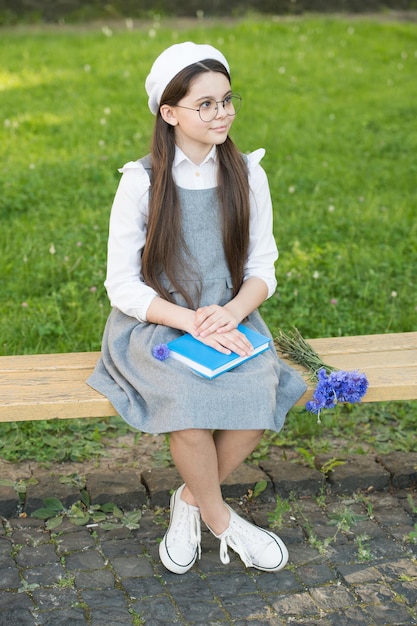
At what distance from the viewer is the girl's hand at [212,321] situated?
2.99 m

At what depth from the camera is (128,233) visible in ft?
10.3

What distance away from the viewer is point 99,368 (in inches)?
123

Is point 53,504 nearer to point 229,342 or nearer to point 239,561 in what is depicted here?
point 239,561

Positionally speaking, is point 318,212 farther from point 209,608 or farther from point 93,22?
point 93,22

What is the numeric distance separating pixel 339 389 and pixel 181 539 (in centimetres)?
71

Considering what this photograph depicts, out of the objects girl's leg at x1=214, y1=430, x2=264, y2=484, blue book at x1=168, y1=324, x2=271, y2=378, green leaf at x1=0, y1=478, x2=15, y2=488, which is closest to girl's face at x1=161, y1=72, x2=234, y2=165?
blue book at x1=168, y1=324, x2=271, y2=378

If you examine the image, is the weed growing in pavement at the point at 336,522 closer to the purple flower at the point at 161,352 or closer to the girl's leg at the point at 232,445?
the girl's leg at the point at 232,445

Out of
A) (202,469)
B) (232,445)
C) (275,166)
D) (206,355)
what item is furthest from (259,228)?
(275,166)

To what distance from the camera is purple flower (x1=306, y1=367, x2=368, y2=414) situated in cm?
298

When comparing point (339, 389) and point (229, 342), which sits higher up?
point (229, 342)

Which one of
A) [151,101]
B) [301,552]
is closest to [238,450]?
[301,552]

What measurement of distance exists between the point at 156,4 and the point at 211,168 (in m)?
7.82

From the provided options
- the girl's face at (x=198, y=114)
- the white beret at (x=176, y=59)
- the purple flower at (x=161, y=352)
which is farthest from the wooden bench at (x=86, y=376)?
the white beret at (x=176, y=59)

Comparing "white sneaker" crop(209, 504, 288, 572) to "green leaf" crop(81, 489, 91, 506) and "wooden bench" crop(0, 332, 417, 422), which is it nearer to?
"wooden bench" crop(0, 332, 417, 422)
